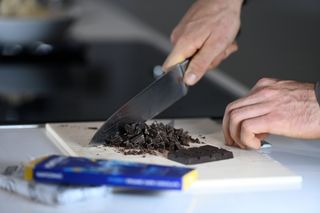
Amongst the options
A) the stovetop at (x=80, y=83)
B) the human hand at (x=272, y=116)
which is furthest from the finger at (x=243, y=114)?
the stovetop at (x=80, y=83)

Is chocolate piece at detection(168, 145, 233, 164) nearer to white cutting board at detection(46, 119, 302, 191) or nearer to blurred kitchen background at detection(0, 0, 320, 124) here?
white cutting board at detection(46, 119, 302, 191)

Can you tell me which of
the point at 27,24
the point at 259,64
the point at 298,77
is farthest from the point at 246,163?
the point at 27,24

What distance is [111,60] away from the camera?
203cm

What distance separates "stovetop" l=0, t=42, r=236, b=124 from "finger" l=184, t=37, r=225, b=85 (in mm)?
132

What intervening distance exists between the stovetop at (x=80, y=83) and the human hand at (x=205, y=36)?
0.14 meters

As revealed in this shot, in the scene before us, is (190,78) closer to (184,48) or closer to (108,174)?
(184,48)

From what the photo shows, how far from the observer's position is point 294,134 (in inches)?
46.0

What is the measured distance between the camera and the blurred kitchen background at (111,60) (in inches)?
61.7

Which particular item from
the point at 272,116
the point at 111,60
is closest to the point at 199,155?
the point at 272,116

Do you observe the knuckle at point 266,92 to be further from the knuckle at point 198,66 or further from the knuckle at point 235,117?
the knuckle at point 198,66

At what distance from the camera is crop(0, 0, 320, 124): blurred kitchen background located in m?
1.57

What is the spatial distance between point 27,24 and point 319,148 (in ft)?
3.17

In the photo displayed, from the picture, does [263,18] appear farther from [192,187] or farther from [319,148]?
[192,187]

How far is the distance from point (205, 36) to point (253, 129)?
280 millimetres
